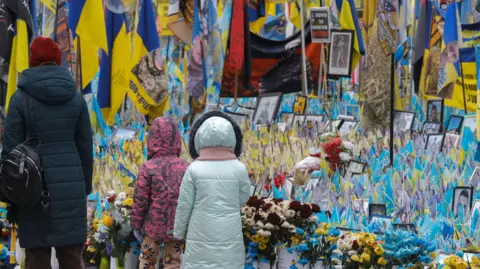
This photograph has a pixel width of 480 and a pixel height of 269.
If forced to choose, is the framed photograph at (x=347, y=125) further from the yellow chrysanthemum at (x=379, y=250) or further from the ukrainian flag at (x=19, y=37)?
the yellow chrysanthemum at (x=379, y=250)

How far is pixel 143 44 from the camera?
1131cm

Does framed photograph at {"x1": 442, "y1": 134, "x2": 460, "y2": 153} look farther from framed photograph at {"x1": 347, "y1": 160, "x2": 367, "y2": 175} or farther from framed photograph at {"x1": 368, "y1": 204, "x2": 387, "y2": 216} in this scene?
framed photograph at {"x1": 368, "y1": 204, "x2": 387, "y2": 216}

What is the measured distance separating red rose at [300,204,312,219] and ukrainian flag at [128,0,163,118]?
573cm

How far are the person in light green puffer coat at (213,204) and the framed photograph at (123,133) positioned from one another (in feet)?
18.2

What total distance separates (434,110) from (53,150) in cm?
880

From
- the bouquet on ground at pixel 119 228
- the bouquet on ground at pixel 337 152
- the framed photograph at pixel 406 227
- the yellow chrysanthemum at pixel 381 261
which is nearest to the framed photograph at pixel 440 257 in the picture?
the yellow chrysanthemum at pixel 381 261

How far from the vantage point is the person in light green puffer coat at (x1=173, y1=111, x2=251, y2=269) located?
5.26m

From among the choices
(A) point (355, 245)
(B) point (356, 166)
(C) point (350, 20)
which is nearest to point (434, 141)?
(B) point (356, 166)

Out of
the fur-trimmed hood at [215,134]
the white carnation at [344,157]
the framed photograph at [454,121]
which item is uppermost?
the framed photograph at [454,121]

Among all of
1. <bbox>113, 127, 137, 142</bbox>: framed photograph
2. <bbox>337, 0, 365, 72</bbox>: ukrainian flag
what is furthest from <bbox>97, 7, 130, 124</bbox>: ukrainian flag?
<bbox>337, 0, 365, 72</bbox>: ukrainian flag

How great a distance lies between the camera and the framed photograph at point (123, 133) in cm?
1091

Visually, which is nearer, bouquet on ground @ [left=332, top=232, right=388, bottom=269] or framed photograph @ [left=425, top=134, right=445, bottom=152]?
bouquet on ground @ [left=332, top=232, right=388, bottom=269]

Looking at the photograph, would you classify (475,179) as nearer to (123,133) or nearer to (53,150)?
(53,150)

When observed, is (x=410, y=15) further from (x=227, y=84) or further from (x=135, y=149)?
(x=135, y=149)
